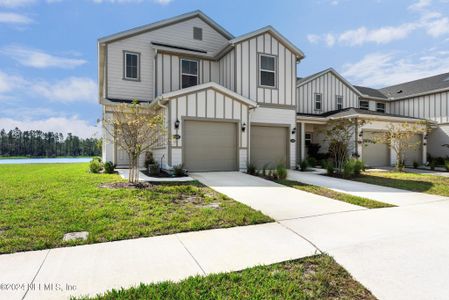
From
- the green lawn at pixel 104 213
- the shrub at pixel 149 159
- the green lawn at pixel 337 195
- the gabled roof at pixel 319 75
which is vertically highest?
the gabled roof at pixel 319 75

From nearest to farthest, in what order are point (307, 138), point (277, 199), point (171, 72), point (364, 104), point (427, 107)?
point (277, 199)
point (171, 72)
point (307, 138)
point (427, 107)
point (364, 104)

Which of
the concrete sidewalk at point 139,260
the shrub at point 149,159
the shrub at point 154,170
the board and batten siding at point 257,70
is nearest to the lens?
the concrete sidewalk at point 139,260

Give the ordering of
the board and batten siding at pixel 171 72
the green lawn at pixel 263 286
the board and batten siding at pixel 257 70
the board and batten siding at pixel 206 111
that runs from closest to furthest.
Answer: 1. the green lawn at pixel 263 286
2. the board and batten siding at pixel 206 111
3. the board and batten siding at pixel 257 70
4. the board and batten siding at pixel 171 72

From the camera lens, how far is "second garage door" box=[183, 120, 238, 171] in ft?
37.0

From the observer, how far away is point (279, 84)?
13.9 m

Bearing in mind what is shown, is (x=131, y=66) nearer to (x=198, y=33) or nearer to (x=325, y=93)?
(x=198, y=33)

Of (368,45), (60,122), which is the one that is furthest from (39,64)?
(368,45)

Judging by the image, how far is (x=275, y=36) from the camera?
13609mm

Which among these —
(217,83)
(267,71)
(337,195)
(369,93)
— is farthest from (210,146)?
(369,93)

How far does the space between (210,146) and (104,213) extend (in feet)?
23.4

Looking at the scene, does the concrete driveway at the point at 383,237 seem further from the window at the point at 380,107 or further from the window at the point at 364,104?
the window at the point at 380,107

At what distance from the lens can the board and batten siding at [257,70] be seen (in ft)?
43.1

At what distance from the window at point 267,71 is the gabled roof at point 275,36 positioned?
1.10 m

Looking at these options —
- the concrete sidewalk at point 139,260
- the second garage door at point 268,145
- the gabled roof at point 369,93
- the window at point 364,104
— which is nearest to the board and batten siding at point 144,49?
the second garage door at point 268,145
